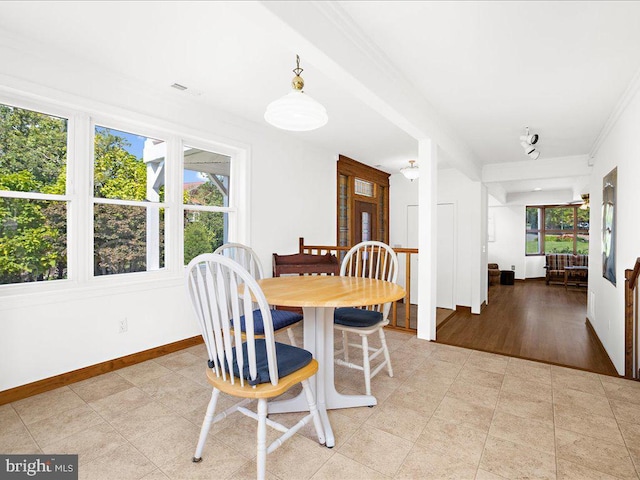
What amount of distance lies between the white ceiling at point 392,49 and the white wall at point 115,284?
0.57 ft

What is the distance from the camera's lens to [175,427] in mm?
1898

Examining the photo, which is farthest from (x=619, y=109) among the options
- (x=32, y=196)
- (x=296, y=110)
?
(x=32, y=196)

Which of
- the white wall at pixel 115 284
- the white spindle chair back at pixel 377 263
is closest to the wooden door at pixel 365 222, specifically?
the white wall at pixel 115 284

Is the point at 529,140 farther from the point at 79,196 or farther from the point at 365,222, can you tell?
the point at 79,196

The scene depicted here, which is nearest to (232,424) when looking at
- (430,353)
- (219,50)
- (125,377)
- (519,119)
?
(125,377)

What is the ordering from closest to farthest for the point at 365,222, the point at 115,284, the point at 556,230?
the point at 115,284 → the point at 365,222 → the point at 556,230

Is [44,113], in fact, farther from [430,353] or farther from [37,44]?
[430,353]

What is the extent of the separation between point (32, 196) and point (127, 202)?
0.63m

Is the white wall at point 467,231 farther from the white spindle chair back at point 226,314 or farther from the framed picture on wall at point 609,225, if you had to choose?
the white spindle chair back at point 226,314

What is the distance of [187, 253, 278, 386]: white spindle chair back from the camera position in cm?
138

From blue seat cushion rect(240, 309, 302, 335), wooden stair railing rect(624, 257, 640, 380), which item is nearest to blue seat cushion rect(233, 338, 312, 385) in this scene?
blue seat cushion rect(240, 309, 302, 335)

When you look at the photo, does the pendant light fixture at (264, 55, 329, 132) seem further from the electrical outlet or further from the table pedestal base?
the electrical outlet

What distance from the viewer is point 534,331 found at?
4562 millimetres

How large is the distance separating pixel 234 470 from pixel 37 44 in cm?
288
